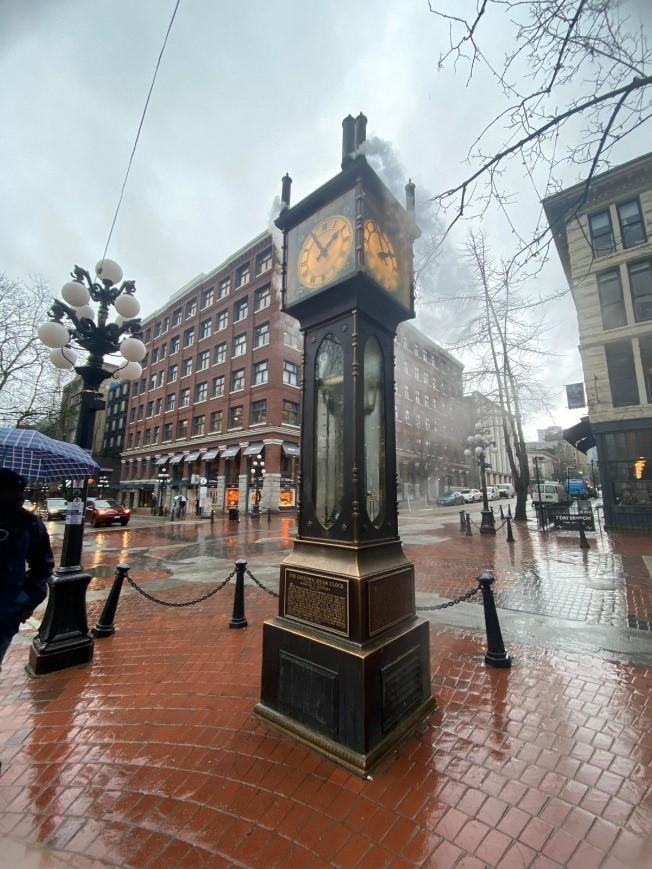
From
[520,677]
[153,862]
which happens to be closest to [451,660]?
[520,677]

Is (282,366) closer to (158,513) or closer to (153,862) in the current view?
(158,513)

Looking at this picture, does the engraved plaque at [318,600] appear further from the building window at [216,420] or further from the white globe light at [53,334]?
the building window at [216,420]

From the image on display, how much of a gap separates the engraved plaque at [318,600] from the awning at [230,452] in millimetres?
30002

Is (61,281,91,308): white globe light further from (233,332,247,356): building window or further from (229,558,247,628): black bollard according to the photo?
(233,332,247,356): building window

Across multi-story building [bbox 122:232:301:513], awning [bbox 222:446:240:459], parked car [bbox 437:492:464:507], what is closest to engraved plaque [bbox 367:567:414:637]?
multi-story building [bbox 122:232:301:513]

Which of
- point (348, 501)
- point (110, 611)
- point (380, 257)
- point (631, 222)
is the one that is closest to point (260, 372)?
point (631, 222)

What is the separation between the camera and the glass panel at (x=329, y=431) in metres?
3.19

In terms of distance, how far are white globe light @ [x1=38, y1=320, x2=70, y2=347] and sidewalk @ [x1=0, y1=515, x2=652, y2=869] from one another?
13.6 ft

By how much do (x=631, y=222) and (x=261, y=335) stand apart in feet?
83.1

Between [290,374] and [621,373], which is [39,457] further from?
[290,374]

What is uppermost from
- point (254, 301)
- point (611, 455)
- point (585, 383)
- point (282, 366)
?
point (254, 301)

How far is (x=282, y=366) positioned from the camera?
3139cm

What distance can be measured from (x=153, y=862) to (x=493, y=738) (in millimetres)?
2260

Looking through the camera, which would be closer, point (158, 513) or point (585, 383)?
point (585, 383)
